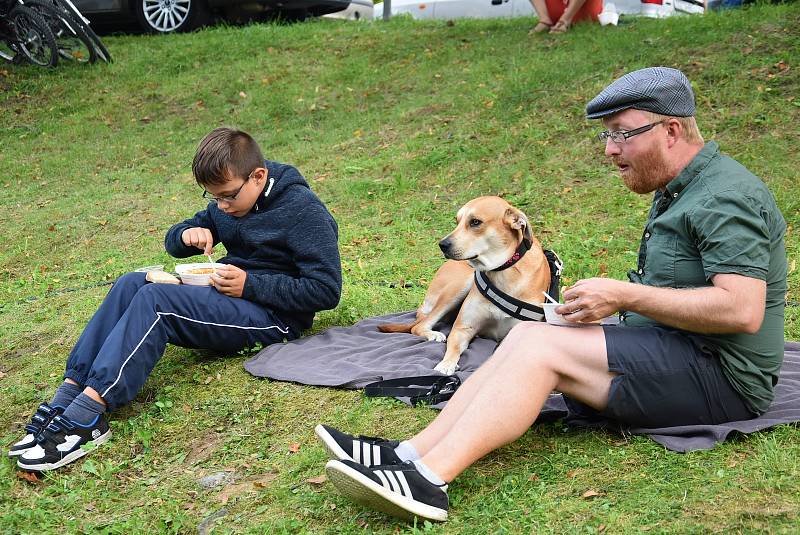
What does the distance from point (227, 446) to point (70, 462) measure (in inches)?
28.4

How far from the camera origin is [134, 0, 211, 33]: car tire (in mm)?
15061

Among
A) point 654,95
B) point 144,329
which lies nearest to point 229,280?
point 144,329

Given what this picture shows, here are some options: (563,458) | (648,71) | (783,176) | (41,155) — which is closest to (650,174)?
(648,71)

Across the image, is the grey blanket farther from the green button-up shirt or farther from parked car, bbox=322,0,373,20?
parked car, bbox=322,0,373,20

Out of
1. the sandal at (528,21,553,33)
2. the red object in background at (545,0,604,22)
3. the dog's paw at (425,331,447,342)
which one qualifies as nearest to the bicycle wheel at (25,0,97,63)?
the sandal at (528,21,553,33)

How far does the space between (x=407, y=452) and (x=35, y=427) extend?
76.4 inches

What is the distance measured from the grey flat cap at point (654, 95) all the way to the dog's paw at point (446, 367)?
194 centimetres

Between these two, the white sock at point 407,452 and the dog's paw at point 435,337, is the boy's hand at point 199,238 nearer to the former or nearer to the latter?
the dog's paw at point 435,337

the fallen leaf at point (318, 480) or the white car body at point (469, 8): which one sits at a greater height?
the white car body at point (469, 8)

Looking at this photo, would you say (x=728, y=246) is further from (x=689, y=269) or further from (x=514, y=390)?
(x=514, y=390)

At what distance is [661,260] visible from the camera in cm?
341

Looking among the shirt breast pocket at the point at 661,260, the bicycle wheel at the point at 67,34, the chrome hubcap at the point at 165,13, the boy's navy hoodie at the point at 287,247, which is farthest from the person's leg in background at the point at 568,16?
the shirt breast pocket at the point at 661,260

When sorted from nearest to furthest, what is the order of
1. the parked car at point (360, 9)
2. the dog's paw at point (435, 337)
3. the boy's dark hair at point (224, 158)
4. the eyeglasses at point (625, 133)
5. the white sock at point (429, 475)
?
the white sock at point (429, 475) → the eyeglasses at point (625, 133) → the boy's dark hair at point (224, 158) → the dog's paw at point (435, 337) → the parked car at point (360, 9)

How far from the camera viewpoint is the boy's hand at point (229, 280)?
4.75 meters
